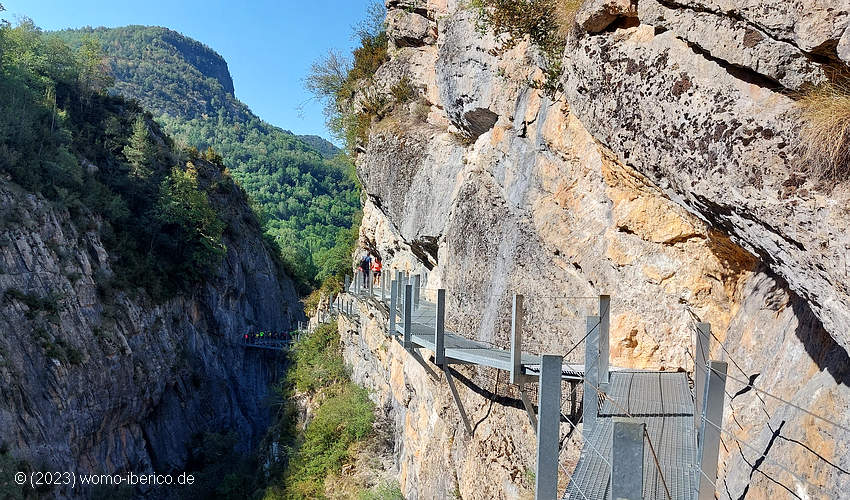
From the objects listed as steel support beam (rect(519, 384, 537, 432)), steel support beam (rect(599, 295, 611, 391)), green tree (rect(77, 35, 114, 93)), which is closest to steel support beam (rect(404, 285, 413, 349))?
steel support beam (rect(519, 384, 537, 432))

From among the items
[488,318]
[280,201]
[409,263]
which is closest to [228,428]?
[409,263]

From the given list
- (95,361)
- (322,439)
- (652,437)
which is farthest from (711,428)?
(95,361)

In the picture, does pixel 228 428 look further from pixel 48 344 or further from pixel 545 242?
pixel 545 242

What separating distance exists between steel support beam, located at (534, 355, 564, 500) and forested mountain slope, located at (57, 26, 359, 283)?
32.4m

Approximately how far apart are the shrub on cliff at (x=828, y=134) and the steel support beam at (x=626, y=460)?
1815 millimetres

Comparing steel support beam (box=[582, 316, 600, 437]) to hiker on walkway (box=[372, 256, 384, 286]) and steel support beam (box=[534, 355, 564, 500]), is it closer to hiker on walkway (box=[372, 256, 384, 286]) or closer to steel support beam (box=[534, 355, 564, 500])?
steel support beam (box=[534, 355, 564, 500])

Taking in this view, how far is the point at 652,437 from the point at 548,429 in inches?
35.2

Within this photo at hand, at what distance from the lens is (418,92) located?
12.0 metres

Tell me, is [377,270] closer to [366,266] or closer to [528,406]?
[366,266]

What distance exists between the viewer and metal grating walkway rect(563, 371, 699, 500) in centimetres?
279

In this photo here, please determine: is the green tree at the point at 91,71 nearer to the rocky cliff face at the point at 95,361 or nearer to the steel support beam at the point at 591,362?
the rocky cliff face at the point at 95,361

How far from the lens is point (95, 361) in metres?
20.2

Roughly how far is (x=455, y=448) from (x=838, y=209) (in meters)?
5.94

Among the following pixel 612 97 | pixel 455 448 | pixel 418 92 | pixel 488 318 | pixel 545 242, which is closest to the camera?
pixel 612 97
